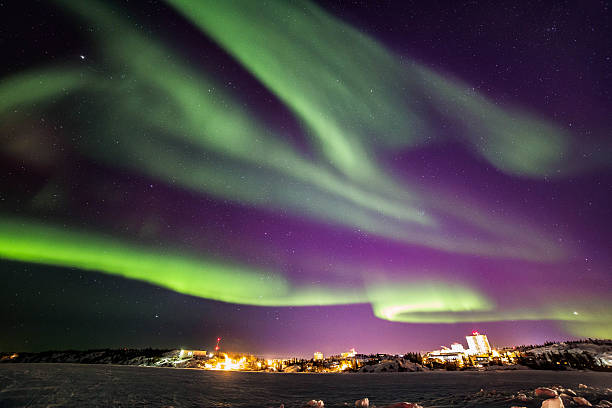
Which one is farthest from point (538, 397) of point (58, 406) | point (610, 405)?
point (58, 406)

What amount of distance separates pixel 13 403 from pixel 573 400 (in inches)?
3091

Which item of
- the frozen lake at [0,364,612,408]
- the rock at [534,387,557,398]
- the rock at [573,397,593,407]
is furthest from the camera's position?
the frozen lake at [0,364,612,408]

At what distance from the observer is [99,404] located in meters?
42.1

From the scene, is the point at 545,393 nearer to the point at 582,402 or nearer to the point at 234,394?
the point at 582,402

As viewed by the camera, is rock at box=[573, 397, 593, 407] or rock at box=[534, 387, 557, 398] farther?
rock at box=[534, 387, 557, 398]

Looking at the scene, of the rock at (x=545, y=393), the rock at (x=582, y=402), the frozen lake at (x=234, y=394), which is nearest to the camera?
the rock at (x=582, y=402)

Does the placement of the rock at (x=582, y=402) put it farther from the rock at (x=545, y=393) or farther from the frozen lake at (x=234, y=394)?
the rock at (x=545, y=393)

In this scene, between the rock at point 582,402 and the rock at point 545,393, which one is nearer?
the rock at point 582,402

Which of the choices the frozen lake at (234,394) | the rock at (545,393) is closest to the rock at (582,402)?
the frozen lake at (234,394)

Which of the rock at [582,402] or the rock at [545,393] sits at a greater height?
the rock at [582,402]

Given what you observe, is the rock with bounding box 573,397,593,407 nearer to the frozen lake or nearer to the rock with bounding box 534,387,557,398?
the frozen lake

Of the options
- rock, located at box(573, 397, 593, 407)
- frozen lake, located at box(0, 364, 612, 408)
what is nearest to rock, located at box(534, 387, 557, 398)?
frozen lake, located at box(0, 364, 612, 408)

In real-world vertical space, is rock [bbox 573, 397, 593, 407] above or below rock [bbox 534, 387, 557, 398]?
above

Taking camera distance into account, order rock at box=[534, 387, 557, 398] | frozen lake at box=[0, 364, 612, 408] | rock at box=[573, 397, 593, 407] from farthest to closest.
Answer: frozen lake at box=[0, 364, 612, 408], rock at box=[534, 387, 557, 398], rock at box=[573, 397, 593, 407]
